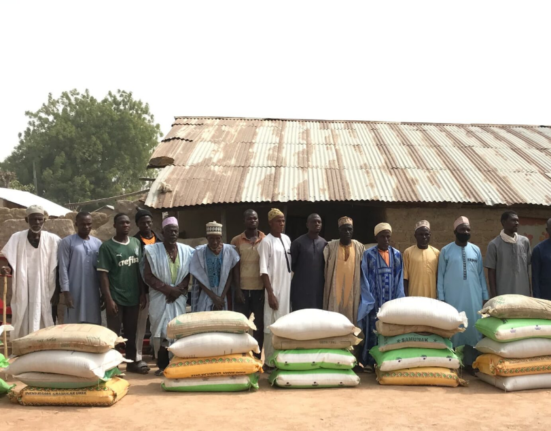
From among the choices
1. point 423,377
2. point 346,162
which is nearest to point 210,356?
point 423,377

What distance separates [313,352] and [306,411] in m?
0.80

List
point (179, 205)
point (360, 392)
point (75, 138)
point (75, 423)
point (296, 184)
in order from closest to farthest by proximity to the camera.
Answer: point (75, 423)
point (360, 392)
point (179, 205)
point (296, 184)
point (75, 138)

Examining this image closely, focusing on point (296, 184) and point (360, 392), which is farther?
point (296, 184)

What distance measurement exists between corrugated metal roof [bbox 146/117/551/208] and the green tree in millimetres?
23637

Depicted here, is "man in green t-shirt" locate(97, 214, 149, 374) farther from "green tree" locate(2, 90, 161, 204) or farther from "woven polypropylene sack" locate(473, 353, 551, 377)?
"green tree" locate(2, 90, 161, 204)

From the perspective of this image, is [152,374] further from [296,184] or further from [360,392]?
[296,184]

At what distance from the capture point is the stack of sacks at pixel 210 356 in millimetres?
4805

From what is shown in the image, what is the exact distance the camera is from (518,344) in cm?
495

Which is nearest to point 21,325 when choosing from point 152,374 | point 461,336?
point 152,374

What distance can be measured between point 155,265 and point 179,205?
9.39 ft

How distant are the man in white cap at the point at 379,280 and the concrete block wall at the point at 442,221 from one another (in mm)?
2831

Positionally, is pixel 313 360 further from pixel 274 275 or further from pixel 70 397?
pixel 70 397

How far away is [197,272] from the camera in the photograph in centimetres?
544

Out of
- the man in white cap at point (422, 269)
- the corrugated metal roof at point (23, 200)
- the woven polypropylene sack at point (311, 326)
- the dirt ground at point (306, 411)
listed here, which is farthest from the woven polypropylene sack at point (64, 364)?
the corrugated metal roof at point (23, 200)
